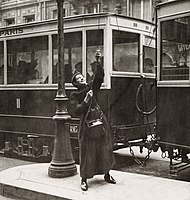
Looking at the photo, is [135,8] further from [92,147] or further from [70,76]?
[92,147]

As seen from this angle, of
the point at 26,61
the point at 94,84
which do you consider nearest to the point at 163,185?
the point at 94,84

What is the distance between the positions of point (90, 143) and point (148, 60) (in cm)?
432

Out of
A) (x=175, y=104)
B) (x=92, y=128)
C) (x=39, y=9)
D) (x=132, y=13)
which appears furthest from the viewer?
(x=39, y=9)

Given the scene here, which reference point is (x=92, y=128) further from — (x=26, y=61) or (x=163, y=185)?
(x=26, y=61)

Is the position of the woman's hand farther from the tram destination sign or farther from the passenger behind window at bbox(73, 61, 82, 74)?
the tram destination sign

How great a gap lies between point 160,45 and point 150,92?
5.97 feet

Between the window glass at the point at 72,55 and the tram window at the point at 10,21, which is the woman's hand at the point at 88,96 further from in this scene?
the tram window at the point at 10,21

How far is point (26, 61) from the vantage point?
1009 centimetres

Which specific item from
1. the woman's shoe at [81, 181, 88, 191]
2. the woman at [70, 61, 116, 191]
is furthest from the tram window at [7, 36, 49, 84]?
the woman's shoe at [81, 181, 88, 191]

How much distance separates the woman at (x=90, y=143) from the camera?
19.2ft

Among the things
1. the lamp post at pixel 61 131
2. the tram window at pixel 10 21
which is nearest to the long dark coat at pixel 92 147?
the lamp post at pixel 61 131

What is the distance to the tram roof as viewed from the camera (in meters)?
7.01

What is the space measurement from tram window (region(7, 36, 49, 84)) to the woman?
12.3ft

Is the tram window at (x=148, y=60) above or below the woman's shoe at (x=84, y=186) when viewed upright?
above
